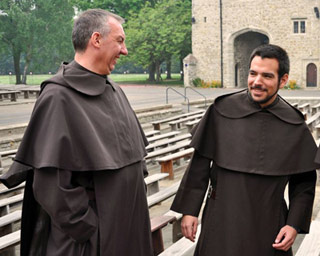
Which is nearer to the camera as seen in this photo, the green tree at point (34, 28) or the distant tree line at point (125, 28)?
the distant tree line at point (125, 28)

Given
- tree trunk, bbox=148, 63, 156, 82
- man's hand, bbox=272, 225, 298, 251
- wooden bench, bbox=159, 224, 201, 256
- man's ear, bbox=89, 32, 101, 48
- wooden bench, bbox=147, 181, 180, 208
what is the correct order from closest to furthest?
man's ear, bbox=89, 32, 101, 48
man's hand, bbox=272, 225, 298, 251
wooden bench, bbox=159, 224, 201, 256
wooden bench, bbox=147, 181, 180, 208
tree trunk, bbox=148, 63, 156, 82

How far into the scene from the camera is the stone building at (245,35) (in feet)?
123

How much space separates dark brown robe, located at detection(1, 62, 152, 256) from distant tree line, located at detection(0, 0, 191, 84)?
38.8 metres

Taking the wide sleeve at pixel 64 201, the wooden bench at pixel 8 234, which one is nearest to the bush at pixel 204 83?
the wooden bench at pixel 8 234

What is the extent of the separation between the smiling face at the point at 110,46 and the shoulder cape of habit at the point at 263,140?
691 mm

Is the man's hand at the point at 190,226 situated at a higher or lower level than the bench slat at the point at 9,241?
higher

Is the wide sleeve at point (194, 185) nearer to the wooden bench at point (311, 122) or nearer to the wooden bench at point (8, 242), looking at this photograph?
the wooden bench at point (8, 242)

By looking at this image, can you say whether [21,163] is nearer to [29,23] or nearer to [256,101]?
[256,101]

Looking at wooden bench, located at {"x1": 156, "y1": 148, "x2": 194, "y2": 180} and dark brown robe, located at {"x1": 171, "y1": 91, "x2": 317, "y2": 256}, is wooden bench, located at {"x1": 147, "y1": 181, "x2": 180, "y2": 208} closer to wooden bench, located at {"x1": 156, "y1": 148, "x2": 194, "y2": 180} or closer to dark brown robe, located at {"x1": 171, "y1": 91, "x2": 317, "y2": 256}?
dark brown robe, located at {"x1": 171, "y1": 91, "x2": 317, "y2": 256}

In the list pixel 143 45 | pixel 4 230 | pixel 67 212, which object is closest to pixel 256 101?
pixel 67 212

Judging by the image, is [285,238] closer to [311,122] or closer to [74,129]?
[74,129]

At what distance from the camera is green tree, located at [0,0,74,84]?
46938 mm

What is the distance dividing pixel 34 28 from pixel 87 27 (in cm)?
4611

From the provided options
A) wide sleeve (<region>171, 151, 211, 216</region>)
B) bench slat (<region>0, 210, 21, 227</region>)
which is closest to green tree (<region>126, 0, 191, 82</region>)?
bench slat (<region>0, 210, 21, 227</region>)
